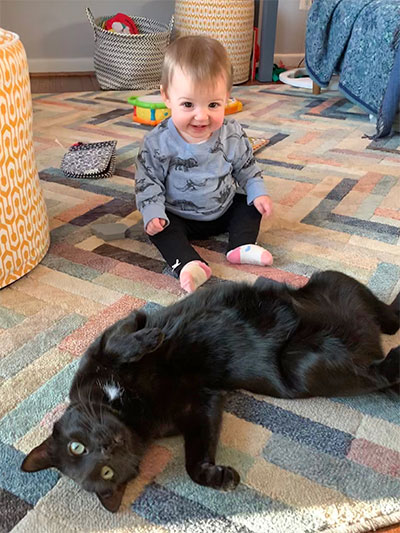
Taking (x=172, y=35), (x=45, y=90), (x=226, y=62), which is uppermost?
(x=226, y=62)

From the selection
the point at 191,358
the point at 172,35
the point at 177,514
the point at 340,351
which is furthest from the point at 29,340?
the point at 172,35

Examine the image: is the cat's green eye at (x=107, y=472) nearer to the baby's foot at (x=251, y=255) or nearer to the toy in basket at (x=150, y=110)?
the baby's foot at (x=251, y=255)

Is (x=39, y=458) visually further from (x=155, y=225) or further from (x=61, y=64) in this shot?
(x=61, y=64)

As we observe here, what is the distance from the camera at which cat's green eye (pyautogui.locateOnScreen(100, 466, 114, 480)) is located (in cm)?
68

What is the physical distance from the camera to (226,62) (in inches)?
46.6

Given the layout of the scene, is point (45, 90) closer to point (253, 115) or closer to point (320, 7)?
point (253, 115)

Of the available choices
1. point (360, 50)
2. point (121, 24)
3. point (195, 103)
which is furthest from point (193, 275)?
point (121, 24)

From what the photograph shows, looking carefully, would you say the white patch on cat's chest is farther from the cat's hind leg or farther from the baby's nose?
the baby's nose

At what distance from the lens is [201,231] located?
1.37 meters

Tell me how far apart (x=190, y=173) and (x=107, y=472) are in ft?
2.63

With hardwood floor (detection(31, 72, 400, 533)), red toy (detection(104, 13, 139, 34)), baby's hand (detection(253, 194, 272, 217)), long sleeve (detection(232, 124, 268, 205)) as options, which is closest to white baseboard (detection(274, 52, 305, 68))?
red toy (detection(104, 13, 139, 34))

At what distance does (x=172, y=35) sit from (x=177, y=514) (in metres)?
2.95

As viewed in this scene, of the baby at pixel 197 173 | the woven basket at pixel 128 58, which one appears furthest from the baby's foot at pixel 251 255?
the woven basket at pixel 128 58

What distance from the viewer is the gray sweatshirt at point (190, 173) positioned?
127 centimetres
